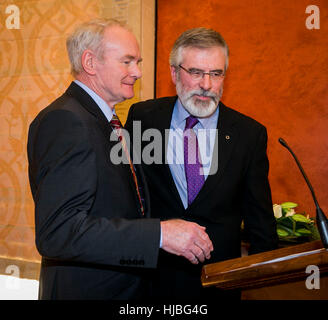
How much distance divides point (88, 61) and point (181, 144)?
2.31 feet

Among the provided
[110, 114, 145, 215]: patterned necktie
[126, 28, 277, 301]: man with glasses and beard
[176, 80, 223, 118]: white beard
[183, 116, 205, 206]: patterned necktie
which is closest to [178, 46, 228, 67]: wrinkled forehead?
[126, 28, 277, 301]: man with glasses and beard

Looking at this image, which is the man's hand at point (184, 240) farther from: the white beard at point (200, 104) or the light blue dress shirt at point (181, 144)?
the white beard at point (200, 104)

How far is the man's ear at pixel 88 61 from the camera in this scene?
1356 mm

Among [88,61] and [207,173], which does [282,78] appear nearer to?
[207,173]

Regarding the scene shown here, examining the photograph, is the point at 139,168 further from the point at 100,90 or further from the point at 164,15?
the point at 164,15

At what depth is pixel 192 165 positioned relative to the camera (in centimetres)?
180

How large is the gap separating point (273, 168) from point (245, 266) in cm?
219

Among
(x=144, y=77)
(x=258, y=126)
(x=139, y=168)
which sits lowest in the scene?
(x=139, y=168)

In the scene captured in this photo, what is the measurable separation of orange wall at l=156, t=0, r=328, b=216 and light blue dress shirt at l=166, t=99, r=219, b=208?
106 centimetres

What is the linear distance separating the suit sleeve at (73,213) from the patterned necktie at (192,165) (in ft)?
2.31

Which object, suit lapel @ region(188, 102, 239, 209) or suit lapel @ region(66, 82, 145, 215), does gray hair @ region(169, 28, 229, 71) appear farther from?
suit lapel @ region(66, 82, 145, 215)

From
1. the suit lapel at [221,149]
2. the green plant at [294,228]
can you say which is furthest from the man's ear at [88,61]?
the green plant at [294,228]

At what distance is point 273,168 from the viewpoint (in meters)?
2.86

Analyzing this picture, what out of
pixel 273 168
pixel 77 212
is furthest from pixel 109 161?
pixel 273 168
